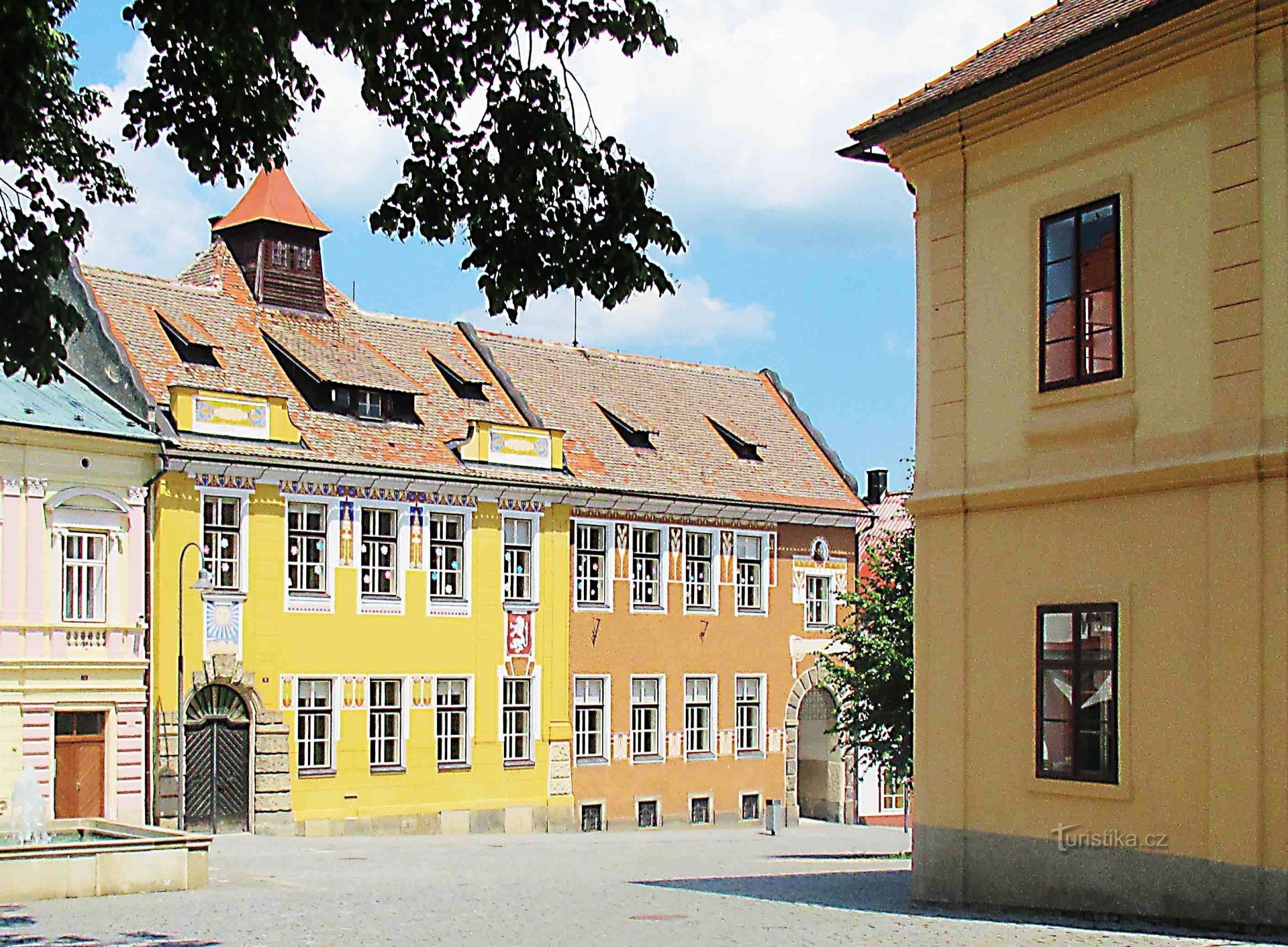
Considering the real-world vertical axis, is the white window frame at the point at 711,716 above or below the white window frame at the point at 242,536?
below

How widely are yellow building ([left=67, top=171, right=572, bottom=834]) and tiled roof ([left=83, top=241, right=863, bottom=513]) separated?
91mm

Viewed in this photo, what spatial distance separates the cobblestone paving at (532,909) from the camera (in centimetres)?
1530

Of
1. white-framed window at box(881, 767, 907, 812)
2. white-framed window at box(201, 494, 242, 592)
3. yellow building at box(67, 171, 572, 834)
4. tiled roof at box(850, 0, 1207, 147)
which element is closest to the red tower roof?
yellow building at box(67, 171, 572, 834)

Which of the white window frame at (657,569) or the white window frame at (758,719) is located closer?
the white window frame at (657,569)

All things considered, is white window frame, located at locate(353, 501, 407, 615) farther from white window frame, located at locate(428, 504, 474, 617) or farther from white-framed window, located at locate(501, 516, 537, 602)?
white-framed window, located at locate(501, 516, 537, 602)

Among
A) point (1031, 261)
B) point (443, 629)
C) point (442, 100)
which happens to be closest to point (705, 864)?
point (443, 629)

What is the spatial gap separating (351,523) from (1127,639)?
23.8 meters

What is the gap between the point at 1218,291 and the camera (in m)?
15.4

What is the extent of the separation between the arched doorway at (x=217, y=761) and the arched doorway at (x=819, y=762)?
15.7 meters

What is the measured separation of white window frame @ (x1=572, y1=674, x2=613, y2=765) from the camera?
41.4 m

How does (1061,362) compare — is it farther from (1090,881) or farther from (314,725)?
(314,725)

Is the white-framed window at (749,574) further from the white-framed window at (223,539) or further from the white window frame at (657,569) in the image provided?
the white-framed window at (223,539)

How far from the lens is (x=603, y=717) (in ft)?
137

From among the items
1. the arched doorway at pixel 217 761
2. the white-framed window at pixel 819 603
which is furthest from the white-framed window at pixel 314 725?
the white-framed window at pixel 819 603
